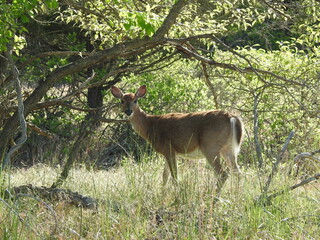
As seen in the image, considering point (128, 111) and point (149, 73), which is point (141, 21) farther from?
point (149, 73)

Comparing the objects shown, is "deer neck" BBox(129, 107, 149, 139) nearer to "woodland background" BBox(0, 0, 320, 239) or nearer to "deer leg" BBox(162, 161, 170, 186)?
"woodland background" BBox(0, 0, 320, 239)

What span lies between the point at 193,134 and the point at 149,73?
4.01 m

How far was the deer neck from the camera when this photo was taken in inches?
395

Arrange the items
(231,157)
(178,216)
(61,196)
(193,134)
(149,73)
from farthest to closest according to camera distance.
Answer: (149,73)
(193,134)
(231,157)
(61,196)
(178,216)

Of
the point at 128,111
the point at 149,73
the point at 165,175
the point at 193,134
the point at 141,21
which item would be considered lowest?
the point at 165,175

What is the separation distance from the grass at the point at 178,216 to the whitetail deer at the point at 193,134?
243 centimetres

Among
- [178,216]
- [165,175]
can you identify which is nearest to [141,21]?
[178,216]

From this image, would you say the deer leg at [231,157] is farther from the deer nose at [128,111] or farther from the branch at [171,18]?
the branch at [171,18]

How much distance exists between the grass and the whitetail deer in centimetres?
243

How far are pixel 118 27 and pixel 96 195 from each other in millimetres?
2806

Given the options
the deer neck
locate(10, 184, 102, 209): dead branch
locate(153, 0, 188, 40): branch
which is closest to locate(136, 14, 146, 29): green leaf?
locate(153, 0, 188, 40): branch

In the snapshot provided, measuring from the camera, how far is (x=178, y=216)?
4613 mm

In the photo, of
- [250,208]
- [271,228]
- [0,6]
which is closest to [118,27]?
[0,6]

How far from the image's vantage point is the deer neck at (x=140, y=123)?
1004cm
